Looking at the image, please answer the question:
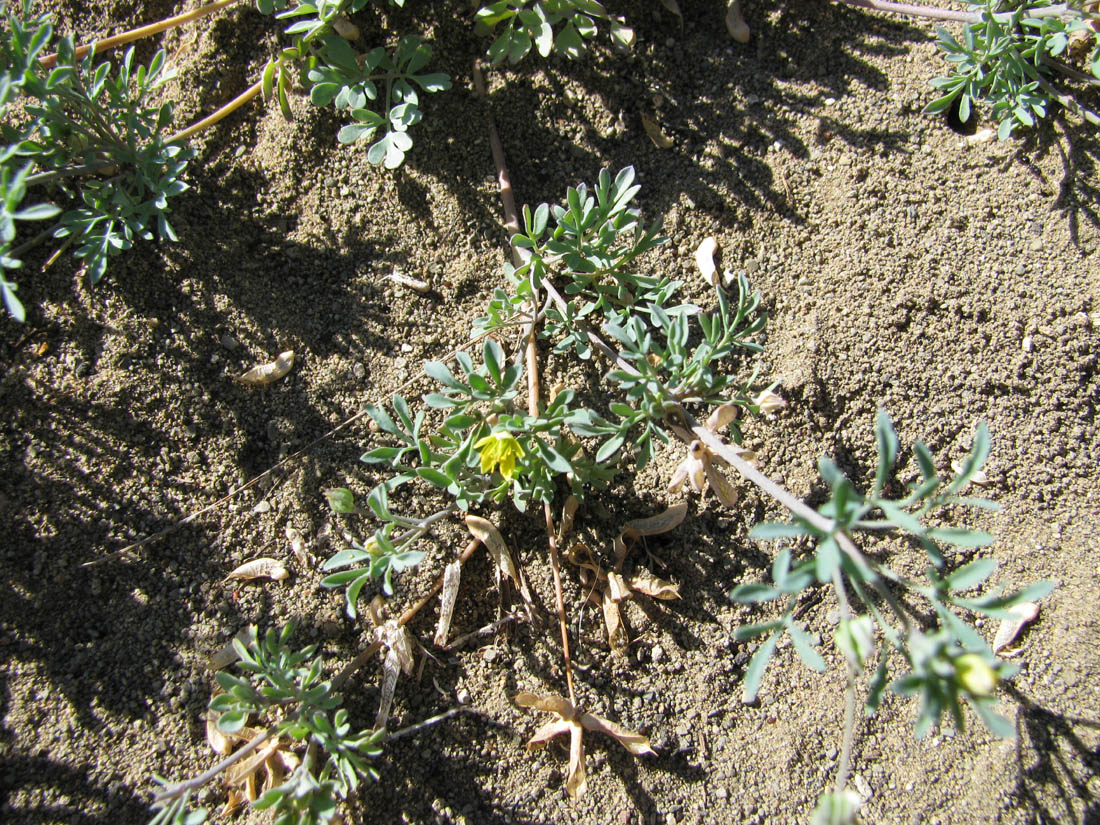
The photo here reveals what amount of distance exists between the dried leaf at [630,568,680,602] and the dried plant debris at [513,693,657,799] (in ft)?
1.19

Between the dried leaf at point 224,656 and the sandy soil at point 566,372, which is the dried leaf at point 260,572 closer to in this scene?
the sandy soil at point 566,372

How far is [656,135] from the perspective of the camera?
2482 mm

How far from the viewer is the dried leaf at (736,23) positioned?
2523 millimetres

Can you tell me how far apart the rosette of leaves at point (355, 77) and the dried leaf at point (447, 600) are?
3.86ft

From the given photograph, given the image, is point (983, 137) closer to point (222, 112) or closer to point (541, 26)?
point (541, 26)

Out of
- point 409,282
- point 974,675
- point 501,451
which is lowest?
point 974,675

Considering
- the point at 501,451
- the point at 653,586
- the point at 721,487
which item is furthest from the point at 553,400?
the point at 653,586

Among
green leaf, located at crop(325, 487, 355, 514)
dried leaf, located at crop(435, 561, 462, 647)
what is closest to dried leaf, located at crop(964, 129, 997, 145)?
dried leaf, located at crop(435, 561, 462, 647)

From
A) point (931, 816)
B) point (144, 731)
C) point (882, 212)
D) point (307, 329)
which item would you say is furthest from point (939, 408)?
point (144, 731)

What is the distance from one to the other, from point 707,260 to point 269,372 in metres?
1.37

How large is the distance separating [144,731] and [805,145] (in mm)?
2606

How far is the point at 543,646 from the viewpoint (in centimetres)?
221

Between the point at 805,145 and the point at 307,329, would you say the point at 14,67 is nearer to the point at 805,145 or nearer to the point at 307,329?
the point at 307,329

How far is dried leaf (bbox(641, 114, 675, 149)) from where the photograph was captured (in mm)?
2480
